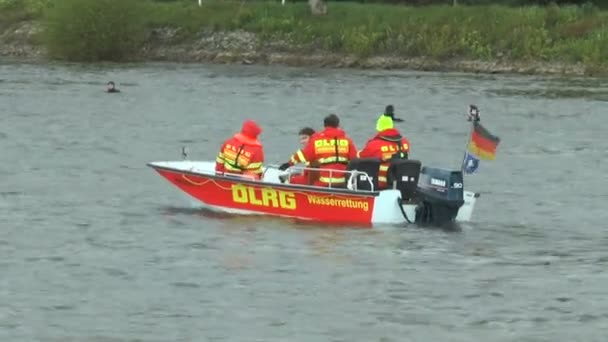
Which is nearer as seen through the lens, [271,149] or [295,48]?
[271,149]

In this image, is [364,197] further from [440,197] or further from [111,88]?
[111,88]

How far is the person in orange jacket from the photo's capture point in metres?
25.8

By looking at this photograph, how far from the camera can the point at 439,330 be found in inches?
765

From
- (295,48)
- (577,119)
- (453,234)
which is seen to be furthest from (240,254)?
(295,48)

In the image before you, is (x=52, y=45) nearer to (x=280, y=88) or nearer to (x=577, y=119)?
(x=280, y=88)

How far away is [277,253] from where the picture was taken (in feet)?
79.2

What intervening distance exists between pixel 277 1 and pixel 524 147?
43.0m

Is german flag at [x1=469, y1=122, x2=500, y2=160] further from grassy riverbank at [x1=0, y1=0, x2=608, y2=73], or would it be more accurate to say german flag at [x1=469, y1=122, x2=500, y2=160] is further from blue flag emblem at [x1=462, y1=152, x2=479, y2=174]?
grassy riverbank at [x1=0, y1=0, x2=608, y2=73]

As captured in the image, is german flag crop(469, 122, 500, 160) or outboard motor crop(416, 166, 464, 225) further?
german flag crop(469, 122, 500, 160)

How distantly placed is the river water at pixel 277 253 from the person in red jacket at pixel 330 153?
81 cm

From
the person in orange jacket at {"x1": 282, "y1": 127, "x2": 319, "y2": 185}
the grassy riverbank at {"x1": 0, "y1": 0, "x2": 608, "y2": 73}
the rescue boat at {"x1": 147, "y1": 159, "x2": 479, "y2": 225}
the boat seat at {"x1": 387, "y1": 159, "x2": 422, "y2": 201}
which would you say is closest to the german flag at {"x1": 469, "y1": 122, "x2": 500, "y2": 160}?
the rescue boat at {"x1": 147, "y1": 159, "x2": 479, "y2": 225}

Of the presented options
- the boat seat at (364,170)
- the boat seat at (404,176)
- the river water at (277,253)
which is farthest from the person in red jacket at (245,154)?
the boat seat at (404,176)

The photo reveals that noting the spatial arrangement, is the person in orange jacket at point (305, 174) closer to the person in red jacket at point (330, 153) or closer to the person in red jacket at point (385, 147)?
the person in red jacket at point (330, 153)

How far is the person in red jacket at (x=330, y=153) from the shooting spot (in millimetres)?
25578
